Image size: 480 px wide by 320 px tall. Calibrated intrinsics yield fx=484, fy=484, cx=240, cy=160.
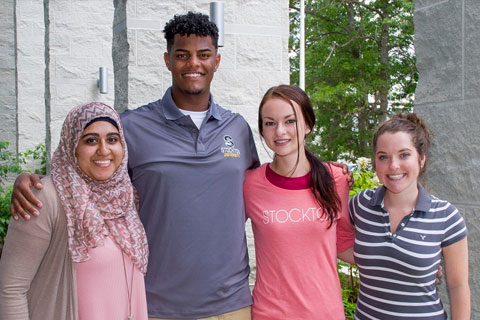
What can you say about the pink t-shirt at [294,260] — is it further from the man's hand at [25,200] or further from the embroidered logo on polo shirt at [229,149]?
the man's hand at [25,200]

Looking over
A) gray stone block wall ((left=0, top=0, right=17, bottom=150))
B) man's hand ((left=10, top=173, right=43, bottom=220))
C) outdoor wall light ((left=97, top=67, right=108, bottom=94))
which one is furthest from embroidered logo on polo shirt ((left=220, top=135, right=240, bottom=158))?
gray stone block wall ((left=0, top=0, right=17, bottom=150))

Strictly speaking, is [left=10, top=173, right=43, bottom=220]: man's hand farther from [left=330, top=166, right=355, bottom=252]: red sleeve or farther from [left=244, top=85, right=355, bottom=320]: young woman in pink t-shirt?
[left=330, top=166, right=355, bottom=252]: red sleeve

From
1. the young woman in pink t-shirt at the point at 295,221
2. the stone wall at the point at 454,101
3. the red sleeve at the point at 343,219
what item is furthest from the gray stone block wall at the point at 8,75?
the stone wall at the point at 454,101

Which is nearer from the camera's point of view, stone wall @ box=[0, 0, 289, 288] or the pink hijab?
the pink hijab

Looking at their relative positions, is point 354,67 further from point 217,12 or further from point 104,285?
point 104,285

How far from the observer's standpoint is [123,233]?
6.55 feet

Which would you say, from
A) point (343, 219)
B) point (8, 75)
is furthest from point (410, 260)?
point (8, 75)

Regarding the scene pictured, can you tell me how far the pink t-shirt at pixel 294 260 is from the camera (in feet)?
6.87

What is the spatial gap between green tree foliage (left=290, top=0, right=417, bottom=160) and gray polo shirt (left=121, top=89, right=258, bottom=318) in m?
11.2

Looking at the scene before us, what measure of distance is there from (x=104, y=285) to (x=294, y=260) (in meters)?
0.80

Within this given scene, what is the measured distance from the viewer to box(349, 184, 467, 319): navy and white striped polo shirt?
1.89m

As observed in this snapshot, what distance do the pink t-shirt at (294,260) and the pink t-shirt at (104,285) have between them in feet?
1.90

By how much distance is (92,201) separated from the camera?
197 cm

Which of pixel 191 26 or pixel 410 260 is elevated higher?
pixel 191 26
